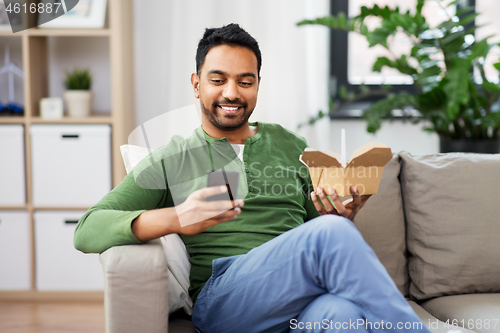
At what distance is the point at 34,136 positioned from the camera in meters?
2.22

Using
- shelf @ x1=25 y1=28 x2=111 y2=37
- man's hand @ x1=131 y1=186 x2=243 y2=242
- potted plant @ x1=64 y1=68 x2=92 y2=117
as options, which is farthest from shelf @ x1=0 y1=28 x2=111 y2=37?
man's hand @ x1=131 y1=186 x2=243 y2=242

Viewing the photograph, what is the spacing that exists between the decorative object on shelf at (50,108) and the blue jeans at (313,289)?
5.02 feet

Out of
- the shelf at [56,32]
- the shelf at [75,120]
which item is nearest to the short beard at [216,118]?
the shelf at [75,120]

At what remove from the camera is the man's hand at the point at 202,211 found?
996 mm

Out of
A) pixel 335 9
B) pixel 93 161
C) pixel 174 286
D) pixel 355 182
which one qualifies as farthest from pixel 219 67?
pixel 335 9

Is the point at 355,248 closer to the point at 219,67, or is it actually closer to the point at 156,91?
the point at 219,67

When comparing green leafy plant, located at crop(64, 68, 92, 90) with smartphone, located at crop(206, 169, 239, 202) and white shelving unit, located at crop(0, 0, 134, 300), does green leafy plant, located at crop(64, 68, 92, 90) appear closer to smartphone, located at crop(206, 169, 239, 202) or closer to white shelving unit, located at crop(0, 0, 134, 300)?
white shelving unit, located at crop(0, 0, 134, 300)

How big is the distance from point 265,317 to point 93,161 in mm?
1474

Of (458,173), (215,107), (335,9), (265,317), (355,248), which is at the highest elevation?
(335,9)

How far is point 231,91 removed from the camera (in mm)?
1337

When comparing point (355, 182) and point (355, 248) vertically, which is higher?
point (355, 182)

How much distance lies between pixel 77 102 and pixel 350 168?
64.4 inches

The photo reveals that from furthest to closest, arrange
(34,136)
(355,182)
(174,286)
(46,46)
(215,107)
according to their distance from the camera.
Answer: (46,46) → (34,136) → (215,107) → (174,286) → (355,182)

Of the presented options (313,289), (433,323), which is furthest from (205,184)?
(433,323)
